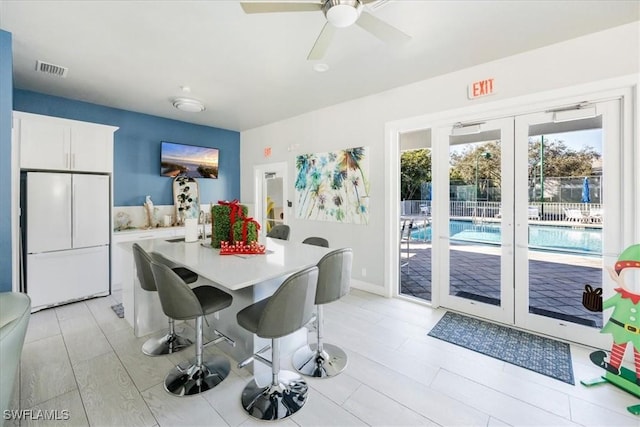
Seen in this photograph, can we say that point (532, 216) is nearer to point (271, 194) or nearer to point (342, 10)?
point (342, 10)

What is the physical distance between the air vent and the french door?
14.1ft

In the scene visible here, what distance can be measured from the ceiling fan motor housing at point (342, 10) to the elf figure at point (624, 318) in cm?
249

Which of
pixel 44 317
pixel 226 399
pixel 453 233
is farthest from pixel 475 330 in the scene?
pixel 44 317

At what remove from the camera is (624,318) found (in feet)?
6.50

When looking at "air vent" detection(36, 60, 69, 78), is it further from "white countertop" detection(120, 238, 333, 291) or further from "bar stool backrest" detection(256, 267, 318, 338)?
"bar stool backrest" detection(256, 267, 318, 338)

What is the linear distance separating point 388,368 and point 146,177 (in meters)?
4.70

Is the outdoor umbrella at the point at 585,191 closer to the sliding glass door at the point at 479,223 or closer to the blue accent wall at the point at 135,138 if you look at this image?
the sliding glass door at the point at 479,223

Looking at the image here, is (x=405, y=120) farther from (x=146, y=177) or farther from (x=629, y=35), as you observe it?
(x=146, y=177)

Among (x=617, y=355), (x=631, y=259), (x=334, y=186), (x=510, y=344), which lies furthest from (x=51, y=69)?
(x=617, y=355)

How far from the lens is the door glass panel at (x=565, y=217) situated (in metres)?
2.51

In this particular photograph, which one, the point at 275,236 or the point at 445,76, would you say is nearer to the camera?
the point at 445,76

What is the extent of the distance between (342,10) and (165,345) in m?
2.96

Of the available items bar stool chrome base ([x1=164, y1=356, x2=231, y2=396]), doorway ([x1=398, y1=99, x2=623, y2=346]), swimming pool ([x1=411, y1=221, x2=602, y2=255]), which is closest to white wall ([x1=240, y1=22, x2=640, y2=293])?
doorway ([x1=398, y1=99, x2=623, y2=346])

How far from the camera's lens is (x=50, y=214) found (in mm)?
3354
